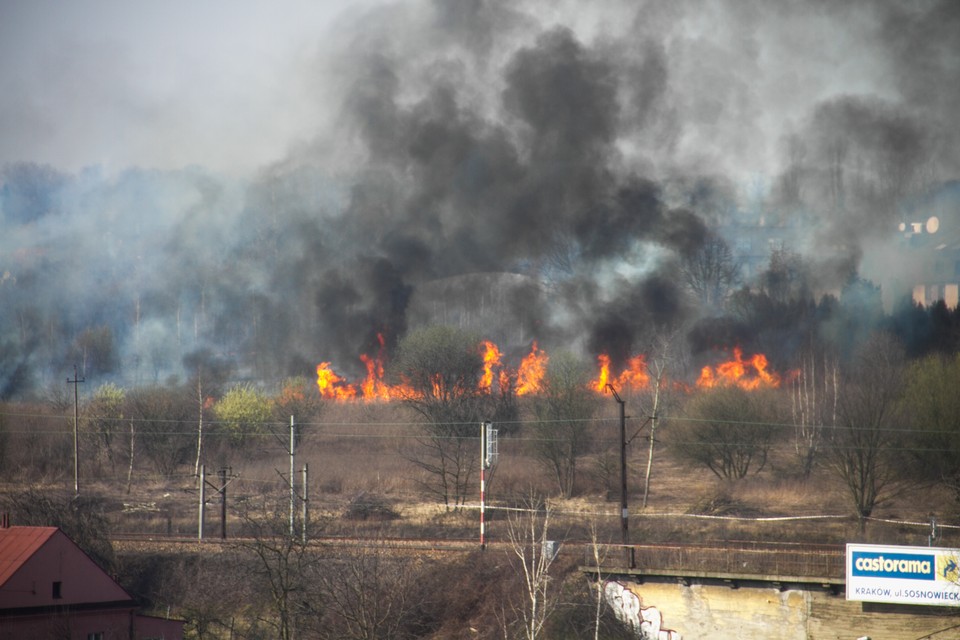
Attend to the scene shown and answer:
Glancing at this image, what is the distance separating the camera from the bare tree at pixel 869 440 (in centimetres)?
4575

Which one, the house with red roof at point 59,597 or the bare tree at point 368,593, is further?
the house with red roof at point 59,597

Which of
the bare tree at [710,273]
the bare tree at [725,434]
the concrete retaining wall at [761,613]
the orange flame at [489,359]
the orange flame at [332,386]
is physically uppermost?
the bare tree at [710,273]

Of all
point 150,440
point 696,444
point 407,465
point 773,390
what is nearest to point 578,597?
point 696,444

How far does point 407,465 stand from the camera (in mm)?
56656

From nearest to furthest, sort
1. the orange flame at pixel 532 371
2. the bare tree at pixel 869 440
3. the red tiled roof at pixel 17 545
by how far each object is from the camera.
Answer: the red tiled roof at pixel 17 545 < the bare tree at pixel 869 440 < the orange flame at pixel 532 371

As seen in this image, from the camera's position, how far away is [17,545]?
111 ft

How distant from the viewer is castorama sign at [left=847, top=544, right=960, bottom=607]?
31.1 meters

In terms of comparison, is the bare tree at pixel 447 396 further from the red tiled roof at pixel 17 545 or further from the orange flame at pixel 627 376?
the red tiled roof at pixel 17 545

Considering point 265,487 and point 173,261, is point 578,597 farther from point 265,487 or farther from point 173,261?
point 173,261

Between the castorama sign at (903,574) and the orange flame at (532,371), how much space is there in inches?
1051

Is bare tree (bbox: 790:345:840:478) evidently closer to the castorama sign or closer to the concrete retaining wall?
the concrete retaining wall

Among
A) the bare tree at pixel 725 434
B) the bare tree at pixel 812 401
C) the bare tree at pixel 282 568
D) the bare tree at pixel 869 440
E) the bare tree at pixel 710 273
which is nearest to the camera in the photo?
the bare tree at pixel 282 568

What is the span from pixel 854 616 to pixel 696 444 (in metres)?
19.9

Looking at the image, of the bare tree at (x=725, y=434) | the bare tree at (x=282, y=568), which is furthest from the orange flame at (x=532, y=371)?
the bare tree at (x=282, y=568)
